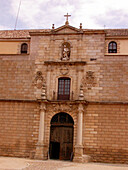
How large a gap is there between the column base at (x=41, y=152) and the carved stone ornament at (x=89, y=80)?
18.2 ft

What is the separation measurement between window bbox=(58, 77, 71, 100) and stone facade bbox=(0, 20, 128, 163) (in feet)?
0.96

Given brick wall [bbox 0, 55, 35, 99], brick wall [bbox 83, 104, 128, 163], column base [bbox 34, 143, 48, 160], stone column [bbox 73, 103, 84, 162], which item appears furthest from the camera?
brick wall [bbox 0, 55, 35, 99]

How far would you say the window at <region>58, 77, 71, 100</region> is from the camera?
20953mm

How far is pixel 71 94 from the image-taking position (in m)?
20.8

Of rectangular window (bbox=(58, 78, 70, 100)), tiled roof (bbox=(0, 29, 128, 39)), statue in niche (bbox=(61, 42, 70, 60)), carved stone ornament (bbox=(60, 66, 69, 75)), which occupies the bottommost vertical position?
rectangular window (bbox=(58, 78, 70, 100))

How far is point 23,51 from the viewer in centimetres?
2295

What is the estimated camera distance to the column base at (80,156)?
18.9 meters

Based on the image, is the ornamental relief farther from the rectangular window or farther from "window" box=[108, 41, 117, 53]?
"window" box=[108, 41, 117, 53]

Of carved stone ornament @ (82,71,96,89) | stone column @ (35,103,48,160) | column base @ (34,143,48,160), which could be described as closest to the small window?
stone column @ (35,103,48,160)

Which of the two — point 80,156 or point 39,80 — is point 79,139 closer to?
point 80,156

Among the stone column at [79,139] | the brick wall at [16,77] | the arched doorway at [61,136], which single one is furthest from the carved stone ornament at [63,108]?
the brick wall at [16,77]

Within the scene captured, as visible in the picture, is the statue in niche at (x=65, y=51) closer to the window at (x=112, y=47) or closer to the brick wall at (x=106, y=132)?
the window at (x=112, y=47)

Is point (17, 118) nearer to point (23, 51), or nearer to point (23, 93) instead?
point (23, 93)

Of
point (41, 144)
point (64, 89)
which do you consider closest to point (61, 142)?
point (41, 144)
